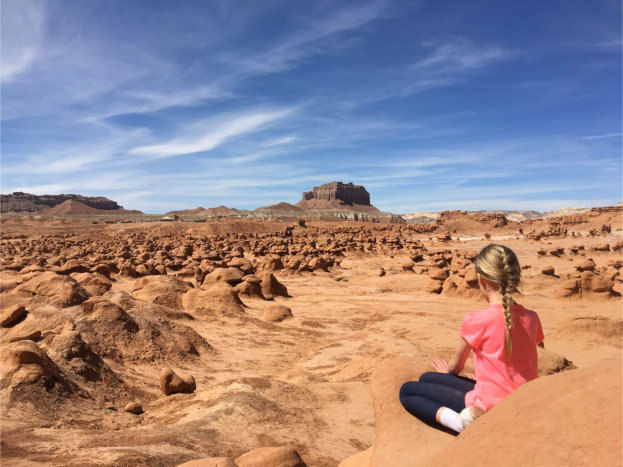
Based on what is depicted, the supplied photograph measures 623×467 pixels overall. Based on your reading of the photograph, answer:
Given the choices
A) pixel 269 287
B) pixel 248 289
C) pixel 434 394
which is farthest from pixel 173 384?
pixel 269 287

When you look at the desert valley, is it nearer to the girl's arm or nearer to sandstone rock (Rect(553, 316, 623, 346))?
sandstone rock (Rect(553, 316, 623, 346))

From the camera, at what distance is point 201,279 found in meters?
15.8

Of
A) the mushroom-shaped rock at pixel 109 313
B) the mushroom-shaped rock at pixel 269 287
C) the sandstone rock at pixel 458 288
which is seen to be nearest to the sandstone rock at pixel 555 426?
the mushroom-shaped rock at pixel 109 313

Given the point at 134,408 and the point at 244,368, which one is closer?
the point at 134,408

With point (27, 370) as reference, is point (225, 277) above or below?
below

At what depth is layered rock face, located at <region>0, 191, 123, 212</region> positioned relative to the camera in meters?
109

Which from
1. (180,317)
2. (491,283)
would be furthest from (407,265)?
(491,283)

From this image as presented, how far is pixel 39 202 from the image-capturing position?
11788 centimetres

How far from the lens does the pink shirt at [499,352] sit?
276 cm

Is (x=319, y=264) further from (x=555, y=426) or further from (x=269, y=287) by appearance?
(x=555, y=426)

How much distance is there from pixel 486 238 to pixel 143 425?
42.4 metres

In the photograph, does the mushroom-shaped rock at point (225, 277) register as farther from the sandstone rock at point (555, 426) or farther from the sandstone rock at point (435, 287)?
the sandstone rock at point (555, 426)

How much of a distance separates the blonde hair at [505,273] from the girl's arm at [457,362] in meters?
0.30

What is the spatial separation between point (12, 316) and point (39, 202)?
13118 cm
